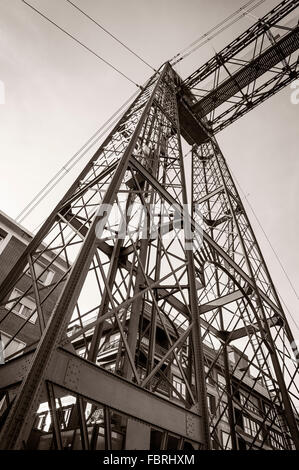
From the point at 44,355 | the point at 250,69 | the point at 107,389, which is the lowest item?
the point at 107,389

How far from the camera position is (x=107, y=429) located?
8.82 ft

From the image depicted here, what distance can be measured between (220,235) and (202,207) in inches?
85.0

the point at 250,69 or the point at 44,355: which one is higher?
the point at 250,69

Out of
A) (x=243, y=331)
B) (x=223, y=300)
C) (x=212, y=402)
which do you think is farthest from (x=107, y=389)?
(x=212, y=402)

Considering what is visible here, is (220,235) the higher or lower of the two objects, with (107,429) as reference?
higher

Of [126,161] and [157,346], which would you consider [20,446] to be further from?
[157,346]

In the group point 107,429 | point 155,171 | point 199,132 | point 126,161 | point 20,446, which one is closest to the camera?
point 20,446

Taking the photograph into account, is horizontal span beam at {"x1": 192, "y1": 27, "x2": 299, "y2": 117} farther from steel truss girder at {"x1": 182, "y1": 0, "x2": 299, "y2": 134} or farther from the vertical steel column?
the vertical steel column

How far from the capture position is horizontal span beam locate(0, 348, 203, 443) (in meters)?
2.66

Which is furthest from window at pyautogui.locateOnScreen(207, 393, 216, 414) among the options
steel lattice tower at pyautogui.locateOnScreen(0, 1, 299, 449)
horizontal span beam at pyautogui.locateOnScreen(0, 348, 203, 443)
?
horizontal span beam at pyautogui.locateOnScreen(0, 348, 203, 443)

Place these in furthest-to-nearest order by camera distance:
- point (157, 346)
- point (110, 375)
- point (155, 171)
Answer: point (157, 346), point (155, 171), point (110, 375)

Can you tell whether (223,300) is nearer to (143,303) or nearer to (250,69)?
(143,303)

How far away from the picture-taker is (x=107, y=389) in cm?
285

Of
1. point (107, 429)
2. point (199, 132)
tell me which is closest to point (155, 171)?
point (107, 429)
